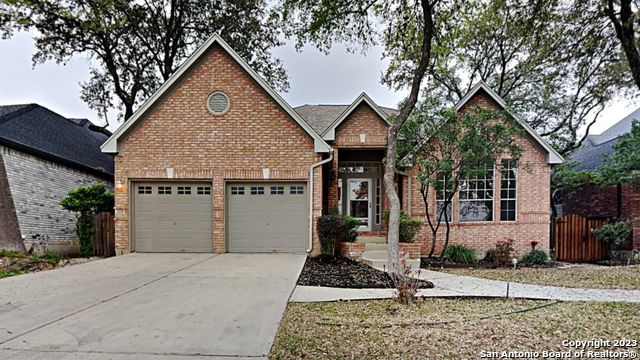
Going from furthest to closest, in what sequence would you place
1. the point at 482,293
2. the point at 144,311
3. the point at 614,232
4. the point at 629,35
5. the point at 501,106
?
the point at 614,232, the point at 501,106, the point at 629,35, the point at 482,293, the point at 144,311

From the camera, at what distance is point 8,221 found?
1043 centimetres

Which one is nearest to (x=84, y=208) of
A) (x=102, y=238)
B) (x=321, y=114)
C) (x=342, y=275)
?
(x=102, y=238)

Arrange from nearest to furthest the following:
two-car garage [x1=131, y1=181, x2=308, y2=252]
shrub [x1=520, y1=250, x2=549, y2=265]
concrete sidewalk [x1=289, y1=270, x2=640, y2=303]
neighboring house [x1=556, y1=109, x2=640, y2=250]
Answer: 1. concrete sidewalk [x1=289, y1=270, x2=640, y2=303]
2. two-car garage [x1=131, y1=181, x2=308, y2=252]
3. shrub [x1=520, y1=250, x2=549, y2=265]
4. neighboring house [x1=556, y1=109, x2=640, y2=250]

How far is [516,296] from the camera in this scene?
635 cm

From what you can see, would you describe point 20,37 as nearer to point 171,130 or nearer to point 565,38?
point 171,130

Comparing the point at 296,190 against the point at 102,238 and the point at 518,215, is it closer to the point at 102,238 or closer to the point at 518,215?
the point at 102,238

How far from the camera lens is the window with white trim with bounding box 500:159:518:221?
1188cm

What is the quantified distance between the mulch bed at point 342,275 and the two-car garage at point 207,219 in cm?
156

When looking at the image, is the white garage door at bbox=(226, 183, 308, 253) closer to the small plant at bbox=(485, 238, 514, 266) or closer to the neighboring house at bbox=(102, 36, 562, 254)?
the neighboring house at bbox=(102, 36, 562, 254)

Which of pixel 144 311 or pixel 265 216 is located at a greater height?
pixel 265 216

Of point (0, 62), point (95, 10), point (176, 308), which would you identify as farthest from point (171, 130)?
point (0, 62)

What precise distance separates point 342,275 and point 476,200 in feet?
20.4

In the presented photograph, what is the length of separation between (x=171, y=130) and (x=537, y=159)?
11790mm

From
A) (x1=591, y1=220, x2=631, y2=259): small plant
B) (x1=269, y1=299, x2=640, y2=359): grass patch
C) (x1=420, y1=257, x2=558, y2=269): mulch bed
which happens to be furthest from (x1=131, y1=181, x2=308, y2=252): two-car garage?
(x1=591, y1=220, x2=631, y2=259): small plant
